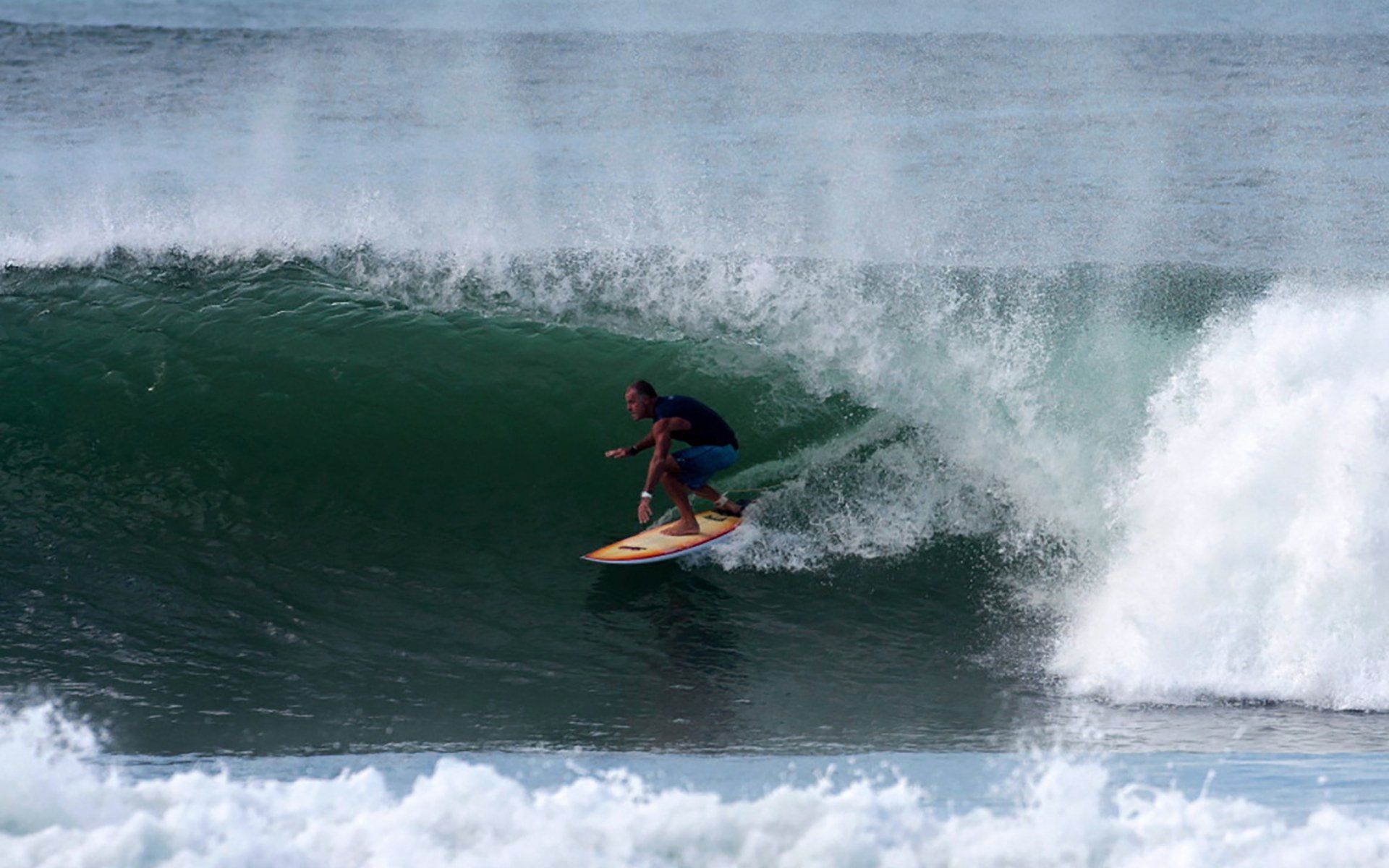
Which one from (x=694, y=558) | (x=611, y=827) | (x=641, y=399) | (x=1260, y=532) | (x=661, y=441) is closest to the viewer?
(x=611, y=827)

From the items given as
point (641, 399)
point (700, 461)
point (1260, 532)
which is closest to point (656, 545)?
point (700, 461)

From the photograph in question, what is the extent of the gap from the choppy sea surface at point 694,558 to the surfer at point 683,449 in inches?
15.4

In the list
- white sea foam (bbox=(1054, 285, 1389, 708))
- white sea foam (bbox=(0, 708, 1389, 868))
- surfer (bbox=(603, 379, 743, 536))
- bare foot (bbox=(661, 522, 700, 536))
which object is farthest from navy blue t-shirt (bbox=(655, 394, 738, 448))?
white sea foam (bbox=(0, 708, 1389, 868))

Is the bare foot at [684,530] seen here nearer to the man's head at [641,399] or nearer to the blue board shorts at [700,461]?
the blue board shorts at [700,461]

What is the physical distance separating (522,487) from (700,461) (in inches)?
58.8

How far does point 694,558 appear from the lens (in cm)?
806

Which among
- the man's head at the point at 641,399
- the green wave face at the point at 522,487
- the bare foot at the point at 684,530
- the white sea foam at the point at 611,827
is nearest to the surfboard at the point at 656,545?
the bare foot at the point at 684,530

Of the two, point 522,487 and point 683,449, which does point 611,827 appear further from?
point 522,487

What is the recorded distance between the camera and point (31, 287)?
1138 cm

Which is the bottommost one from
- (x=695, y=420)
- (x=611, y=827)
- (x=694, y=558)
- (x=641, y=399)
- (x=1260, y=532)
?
(x=611, y=827)

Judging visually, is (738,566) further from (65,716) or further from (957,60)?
(957,60)

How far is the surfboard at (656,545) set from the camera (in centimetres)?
793

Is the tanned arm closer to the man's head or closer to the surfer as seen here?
the surfer

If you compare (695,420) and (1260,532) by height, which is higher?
(695,420)
